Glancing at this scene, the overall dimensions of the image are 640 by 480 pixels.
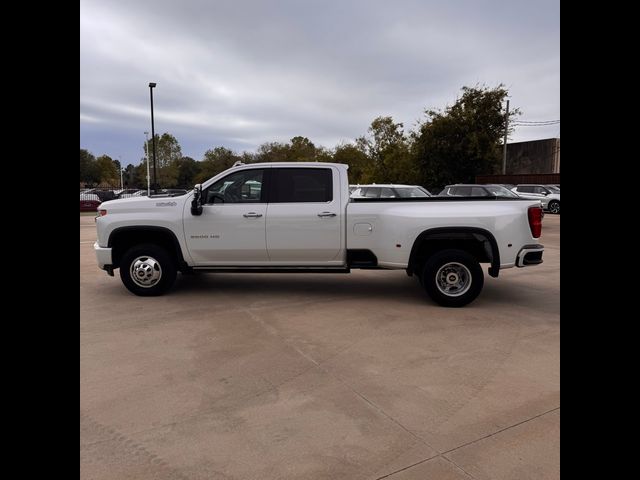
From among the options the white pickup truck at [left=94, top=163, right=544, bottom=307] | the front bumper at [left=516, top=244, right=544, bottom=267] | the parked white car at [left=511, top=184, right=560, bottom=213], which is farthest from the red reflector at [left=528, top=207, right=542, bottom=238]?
the parked white car at [left=511, top=184, right=560, bottom=213]

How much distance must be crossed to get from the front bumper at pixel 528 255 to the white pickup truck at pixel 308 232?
0.04 feet

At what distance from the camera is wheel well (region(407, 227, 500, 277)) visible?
5.84 metres

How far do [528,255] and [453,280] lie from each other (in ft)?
3.28

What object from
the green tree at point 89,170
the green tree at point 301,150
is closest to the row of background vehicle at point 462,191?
the green tree at point 301,150

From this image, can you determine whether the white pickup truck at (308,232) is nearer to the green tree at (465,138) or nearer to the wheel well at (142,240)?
the wheel well at (142,240)

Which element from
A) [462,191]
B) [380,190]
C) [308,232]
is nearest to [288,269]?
[308,232]

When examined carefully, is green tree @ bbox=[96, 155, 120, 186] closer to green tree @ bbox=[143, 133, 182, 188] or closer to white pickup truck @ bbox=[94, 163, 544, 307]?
green tree @ bbox=[143, 133, 182, 188]

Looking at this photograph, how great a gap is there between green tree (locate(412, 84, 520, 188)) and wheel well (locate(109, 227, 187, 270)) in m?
31.1

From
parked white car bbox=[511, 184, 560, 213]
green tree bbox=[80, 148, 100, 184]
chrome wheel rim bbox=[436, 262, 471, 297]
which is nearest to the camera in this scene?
chrome wheel rim bbox=[436, 262, 471, 297]

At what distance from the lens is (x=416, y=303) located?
6.28 m

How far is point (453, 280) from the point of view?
6047mm

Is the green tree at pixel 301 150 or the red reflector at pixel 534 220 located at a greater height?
the green tree at pixel 301 150

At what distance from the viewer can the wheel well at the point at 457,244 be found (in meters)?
5.84

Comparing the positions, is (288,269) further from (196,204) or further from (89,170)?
(89,170)
